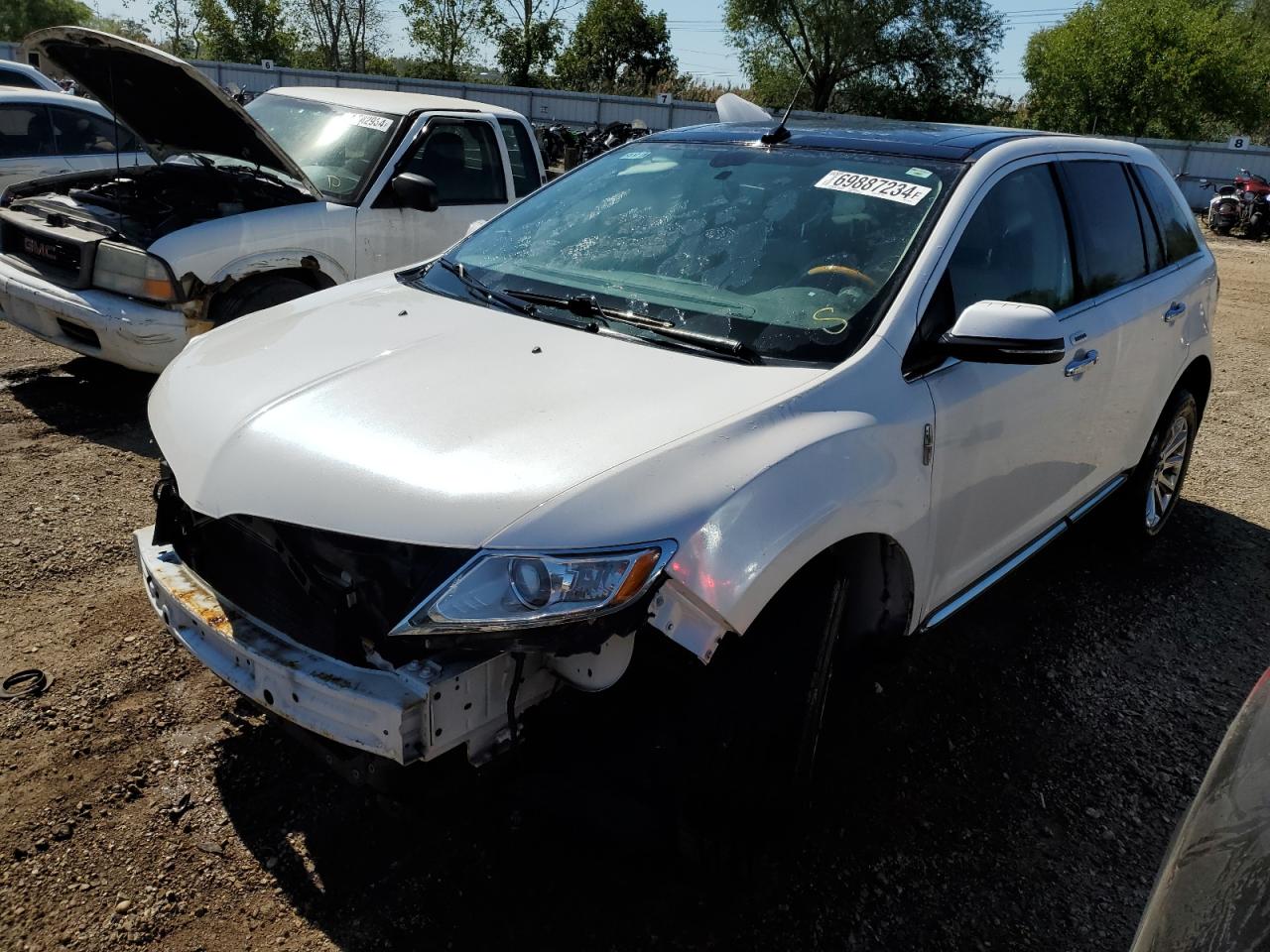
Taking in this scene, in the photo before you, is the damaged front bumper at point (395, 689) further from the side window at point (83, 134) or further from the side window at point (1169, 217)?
the side window at point (83, 134)

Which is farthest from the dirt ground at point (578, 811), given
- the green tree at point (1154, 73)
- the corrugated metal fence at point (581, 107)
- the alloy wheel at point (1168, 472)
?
the green tree at point (1154, 73)

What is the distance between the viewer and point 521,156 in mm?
6902

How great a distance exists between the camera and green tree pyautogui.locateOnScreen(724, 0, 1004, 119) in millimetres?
45719

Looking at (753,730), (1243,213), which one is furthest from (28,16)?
(753,730)

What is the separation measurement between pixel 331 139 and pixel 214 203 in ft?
3.66

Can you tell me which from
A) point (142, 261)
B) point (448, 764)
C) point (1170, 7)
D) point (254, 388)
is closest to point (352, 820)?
point (448, 764)

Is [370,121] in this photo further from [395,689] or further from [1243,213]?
[1243,213]

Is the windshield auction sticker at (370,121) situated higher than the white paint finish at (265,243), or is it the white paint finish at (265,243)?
the windshield auction sticker at (370,121)

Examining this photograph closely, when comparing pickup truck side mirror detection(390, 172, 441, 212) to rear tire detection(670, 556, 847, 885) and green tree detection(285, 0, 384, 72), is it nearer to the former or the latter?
rear tire detection(670, 556, 847, 885)

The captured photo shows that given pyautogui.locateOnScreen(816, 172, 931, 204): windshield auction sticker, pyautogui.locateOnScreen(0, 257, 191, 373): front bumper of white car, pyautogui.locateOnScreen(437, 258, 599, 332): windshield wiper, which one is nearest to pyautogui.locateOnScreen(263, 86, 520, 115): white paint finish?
pyautogui.locateOnScreen(0, 257, 191, 373): front bumper of white car

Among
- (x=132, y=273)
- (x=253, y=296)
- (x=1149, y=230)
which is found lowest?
(x=253, y=296)

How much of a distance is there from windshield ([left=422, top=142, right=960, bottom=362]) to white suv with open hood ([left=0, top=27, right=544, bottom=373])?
2.32 m

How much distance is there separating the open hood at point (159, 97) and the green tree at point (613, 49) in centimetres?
4735

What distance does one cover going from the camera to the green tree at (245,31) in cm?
4841
